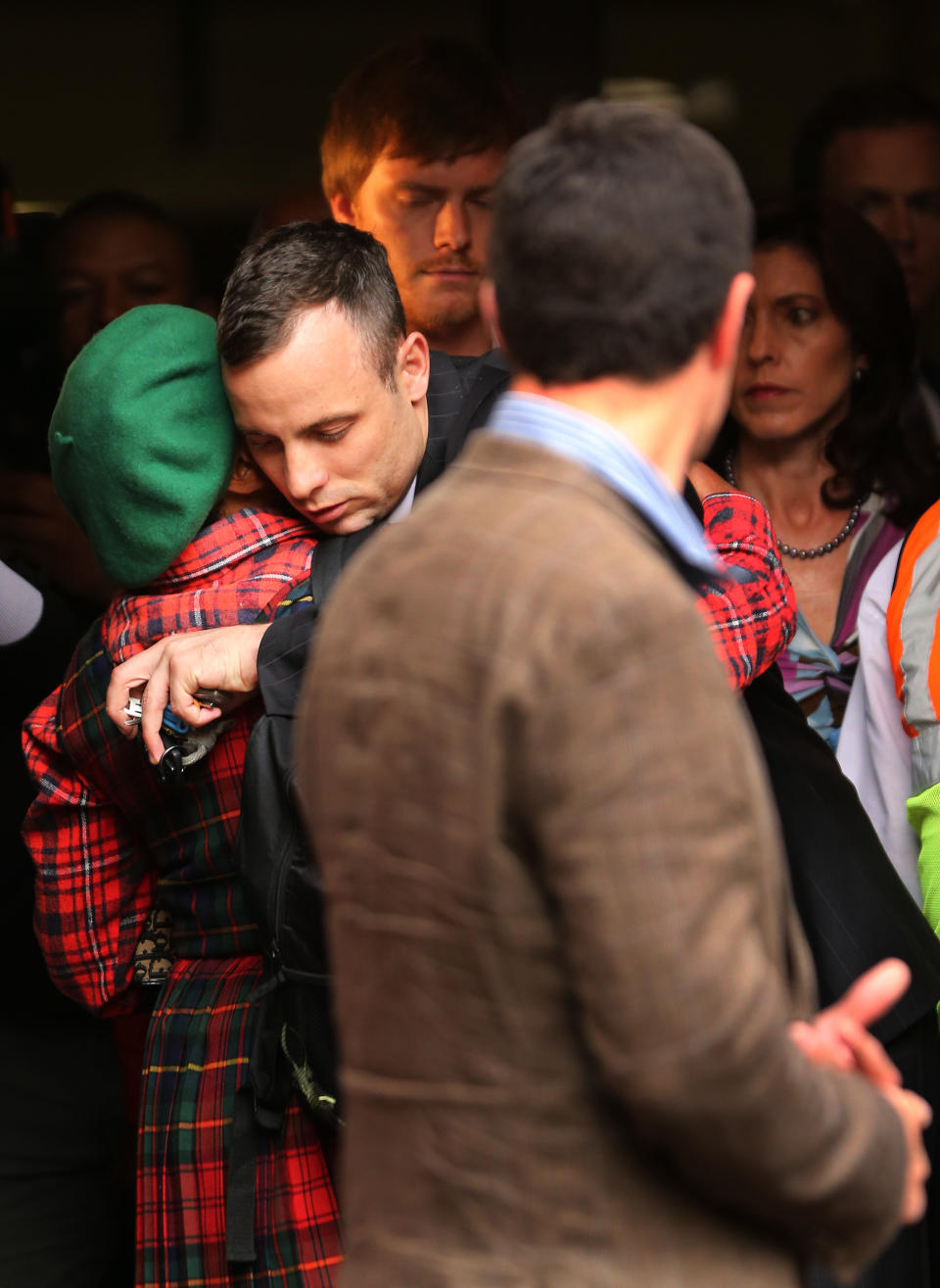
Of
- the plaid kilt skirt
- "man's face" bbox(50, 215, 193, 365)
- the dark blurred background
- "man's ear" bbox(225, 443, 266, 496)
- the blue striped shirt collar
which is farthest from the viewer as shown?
the dark blurred background

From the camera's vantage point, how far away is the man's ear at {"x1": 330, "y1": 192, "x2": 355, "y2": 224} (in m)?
2.57

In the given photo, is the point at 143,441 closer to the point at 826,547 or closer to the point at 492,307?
the point at 492,307

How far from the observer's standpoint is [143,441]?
Answer: 173 cm

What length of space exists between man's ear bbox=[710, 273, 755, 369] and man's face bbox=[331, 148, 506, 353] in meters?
1.41

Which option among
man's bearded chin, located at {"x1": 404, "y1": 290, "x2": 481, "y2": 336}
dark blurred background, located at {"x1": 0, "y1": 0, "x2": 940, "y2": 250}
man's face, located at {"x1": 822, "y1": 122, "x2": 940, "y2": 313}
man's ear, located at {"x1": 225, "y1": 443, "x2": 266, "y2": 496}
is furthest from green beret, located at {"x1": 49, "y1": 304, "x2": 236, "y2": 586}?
dark blurred background, located at {"x1": 0, "y1": 0, "x2": 940, "y2": 250}

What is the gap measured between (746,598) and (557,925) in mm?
859

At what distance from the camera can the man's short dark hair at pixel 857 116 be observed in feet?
10.6

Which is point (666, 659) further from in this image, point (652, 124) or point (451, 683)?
point (652, 124)

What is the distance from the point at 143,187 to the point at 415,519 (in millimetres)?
6136

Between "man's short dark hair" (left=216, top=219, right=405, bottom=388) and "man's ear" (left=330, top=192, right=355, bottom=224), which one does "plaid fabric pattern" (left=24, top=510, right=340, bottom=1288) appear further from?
"man's ear" (left=330, top=192, right=355, bottom=224)

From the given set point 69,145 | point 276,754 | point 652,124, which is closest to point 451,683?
point 652,124

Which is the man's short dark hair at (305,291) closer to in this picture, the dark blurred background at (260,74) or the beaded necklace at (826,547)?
the beaded necklace at (826,547)

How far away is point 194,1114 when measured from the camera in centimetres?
177

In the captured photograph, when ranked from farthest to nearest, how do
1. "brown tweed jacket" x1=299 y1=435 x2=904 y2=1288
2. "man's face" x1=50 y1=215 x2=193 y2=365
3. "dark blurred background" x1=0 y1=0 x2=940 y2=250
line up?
"dark blurred background" x1=0 y1=0 x2=940 y2=250
"man's face" x1=50 y1=215 x2=193 y2=365
"brown tweed jacket" x1=299 y1=435 x2=904 y2=1288
